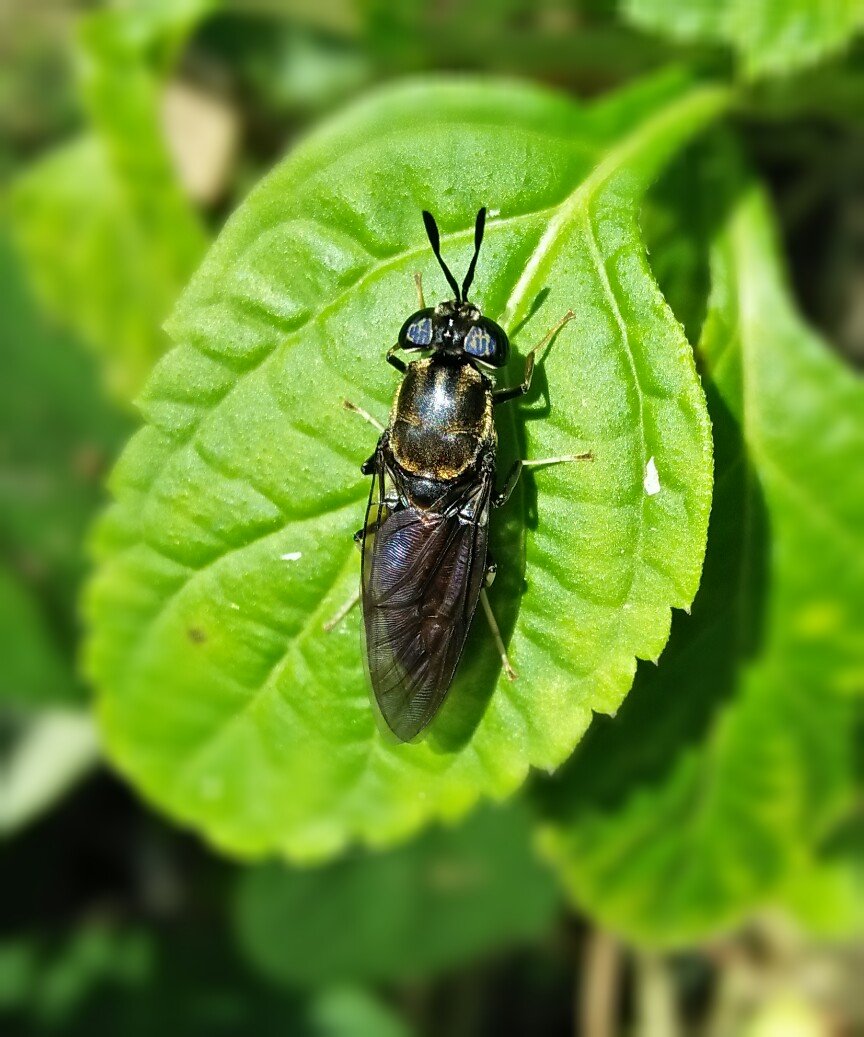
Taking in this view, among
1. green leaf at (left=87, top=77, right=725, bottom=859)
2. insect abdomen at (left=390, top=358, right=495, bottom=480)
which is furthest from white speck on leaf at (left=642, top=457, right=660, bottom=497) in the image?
insect abdomen at (left=390, top=358, right=495, bottom=480)

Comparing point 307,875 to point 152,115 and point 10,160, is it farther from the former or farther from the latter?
point 10,160

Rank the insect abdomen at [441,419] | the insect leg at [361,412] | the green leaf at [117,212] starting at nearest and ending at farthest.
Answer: the insect leg at [361,412] → the insect abdomen at [441,419] → the green leaf at [117,212]

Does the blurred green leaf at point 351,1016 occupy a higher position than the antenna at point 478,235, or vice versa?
the antenna at point 478,235

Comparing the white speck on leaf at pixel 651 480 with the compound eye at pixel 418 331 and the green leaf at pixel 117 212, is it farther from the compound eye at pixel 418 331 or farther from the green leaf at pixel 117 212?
the green leaf at pixel 117 212

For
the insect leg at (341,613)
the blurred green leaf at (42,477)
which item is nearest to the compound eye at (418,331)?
the insect leg at (341,613)

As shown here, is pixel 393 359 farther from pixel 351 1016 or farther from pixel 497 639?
pixel 351 1016

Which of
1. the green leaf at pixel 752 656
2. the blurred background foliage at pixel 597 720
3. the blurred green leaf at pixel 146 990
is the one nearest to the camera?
the green leaf at pixel 752 656

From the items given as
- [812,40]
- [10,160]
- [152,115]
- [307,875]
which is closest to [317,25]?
[152,115]

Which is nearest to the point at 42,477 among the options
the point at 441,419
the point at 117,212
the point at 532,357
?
the point at 117,212
